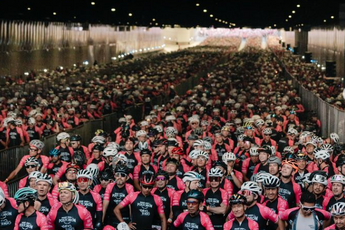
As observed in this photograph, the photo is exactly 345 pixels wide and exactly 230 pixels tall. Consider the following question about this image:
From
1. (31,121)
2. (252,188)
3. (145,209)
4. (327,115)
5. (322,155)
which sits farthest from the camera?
(327,115)

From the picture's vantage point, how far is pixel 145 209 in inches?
484

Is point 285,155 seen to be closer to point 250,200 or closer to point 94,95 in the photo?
point 250,200

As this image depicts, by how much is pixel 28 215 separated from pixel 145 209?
2071mm

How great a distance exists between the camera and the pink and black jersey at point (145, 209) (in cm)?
1231

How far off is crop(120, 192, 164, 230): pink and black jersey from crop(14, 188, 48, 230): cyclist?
1.84 metres

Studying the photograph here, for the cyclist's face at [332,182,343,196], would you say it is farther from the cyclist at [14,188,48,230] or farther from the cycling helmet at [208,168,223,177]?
the cyclist at [14,188,48,230]

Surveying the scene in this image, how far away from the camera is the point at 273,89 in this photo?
140 ft

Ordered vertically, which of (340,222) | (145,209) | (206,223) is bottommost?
(145,209)

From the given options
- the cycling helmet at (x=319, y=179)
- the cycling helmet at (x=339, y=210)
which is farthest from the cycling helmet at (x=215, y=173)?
the cycling helmet at (x=339, y=210)

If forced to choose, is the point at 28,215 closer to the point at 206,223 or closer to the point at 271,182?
the point at 206,223

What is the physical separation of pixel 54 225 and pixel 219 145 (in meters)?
7.99

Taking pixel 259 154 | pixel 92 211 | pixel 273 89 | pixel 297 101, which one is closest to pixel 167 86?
pixel 273 89

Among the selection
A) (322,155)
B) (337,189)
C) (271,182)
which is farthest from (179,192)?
(322,155)

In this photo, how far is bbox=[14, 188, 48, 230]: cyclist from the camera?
10.8 metres
